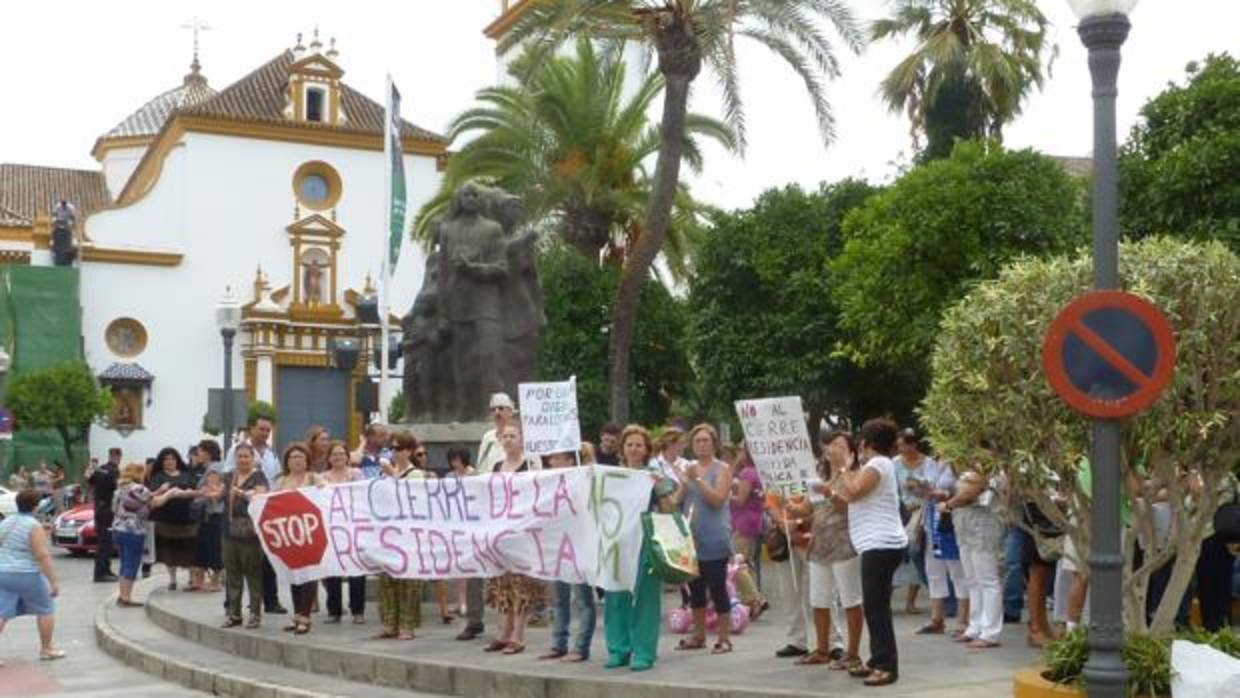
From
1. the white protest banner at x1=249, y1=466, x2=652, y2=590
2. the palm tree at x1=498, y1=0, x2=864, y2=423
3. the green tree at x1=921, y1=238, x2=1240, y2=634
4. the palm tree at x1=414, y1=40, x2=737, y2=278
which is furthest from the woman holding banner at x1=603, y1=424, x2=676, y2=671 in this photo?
the palm tree at x1=414, y1=40, x2=737, y2=278

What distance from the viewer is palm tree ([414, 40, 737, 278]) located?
3588 centimetres

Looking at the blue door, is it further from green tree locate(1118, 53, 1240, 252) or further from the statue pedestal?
the statue pedestal

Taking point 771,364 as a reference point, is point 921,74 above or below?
above

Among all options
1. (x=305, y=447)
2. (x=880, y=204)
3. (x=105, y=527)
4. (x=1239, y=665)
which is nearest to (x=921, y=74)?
(x=880, y=204)

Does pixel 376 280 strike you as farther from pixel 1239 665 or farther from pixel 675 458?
pixel 1239 665

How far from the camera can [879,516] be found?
10.5 meters

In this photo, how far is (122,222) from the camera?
5691 cm

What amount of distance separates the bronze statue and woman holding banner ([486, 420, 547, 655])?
326 centimetres

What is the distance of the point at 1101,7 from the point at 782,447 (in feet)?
15.8

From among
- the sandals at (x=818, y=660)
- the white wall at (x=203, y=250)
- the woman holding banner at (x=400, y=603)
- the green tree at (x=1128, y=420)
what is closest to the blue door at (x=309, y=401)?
the white wall at (x=203, y=250)

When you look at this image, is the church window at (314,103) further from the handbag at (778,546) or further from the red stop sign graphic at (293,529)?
the handbag at (778,546)

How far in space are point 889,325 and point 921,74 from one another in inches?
351

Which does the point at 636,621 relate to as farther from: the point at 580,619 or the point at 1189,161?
the point at 1189,161

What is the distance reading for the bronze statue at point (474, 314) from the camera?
649 inches
